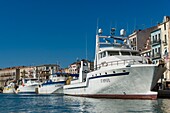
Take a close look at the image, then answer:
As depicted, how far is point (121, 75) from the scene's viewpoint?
124 ft

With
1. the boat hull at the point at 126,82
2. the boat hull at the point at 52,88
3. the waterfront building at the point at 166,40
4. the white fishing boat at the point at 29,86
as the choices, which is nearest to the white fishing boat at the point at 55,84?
the boat hull at the point at 52,88

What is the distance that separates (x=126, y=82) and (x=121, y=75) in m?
1.08

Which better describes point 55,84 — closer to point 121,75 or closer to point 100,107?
point 121,75

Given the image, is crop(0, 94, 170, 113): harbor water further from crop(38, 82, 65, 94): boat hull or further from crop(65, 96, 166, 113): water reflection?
crop(38, 82, 65, 94): boat hull

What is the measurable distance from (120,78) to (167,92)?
1200 cm

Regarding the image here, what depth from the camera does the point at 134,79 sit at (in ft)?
122

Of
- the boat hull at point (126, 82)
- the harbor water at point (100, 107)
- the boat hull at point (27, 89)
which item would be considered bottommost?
the boat hull at point (27, 89)

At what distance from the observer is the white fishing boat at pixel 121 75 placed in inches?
1449

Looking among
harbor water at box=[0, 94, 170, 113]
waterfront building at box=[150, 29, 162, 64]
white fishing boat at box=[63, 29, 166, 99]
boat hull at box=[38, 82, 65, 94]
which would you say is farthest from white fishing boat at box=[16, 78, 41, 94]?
harbor water at box=[0, 94, 170, 113]

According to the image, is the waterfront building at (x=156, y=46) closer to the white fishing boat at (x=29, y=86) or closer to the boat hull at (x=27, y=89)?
the white fishing boat at (x=29, y=86)

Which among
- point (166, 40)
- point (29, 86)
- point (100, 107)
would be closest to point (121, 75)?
point (100, 107)

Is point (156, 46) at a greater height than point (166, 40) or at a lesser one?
lesser

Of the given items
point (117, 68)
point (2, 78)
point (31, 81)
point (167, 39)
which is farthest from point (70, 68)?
point (117, 68)

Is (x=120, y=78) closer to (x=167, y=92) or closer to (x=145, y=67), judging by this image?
(x=145, y=67)
